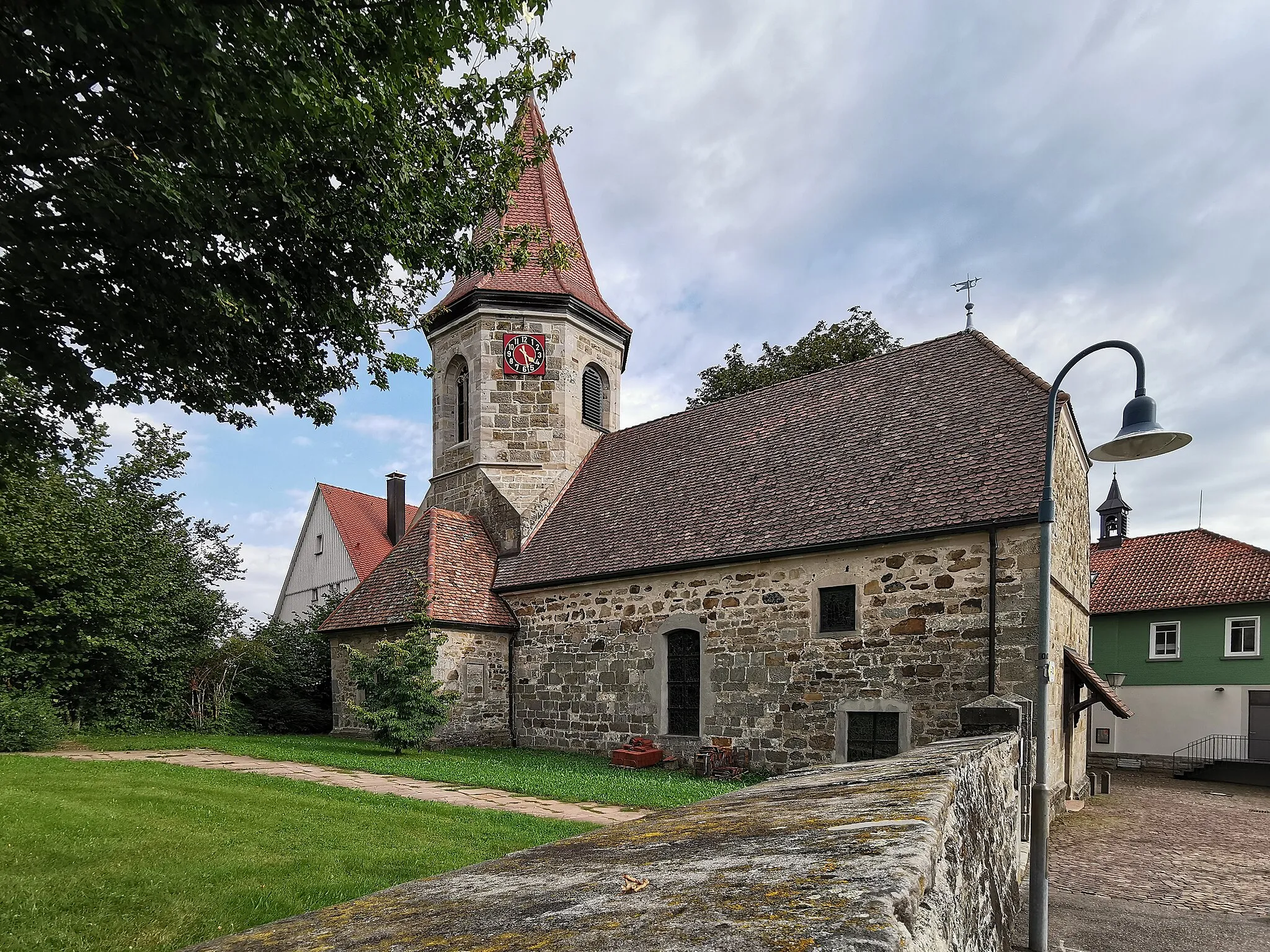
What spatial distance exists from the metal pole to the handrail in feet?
65.2

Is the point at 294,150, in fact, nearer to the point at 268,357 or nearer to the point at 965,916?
the point at 268,357

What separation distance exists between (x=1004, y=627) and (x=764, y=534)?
4.12m

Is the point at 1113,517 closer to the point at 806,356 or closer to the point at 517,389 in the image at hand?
the point at 806,356

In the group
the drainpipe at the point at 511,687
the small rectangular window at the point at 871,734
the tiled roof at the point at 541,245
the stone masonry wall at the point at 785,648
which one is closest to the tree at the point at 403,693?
the drainpipe at the point at 511,687

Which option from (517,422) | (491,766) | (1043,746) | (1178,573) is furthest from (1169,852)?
(1178,573)

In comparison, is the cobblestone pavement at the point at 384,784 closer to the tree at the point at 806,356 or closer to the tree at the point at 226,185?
the tree at the point at 226,185

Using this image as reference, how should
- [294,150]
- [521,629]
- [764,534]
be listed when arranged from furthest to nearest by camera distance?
[521,629], [764,534], [294,150]

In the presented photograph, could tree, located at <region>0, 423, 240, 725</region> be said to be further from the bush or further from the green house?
the green house

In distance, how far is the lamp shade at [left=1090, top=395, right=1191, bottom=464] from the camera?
6086 millimetres

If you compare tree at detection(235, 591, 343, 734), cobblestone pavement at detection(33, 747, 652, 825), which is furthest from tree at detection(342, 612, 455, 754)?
tree at detection(235, 591, 343, 734)

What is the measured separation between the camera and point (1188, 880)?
8.17 m

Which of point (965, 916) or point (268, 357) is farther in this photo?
point (268, 357)

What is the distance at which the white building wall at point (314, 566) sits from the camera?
27266mm

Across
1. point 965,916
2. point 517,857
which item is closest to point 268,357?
point 517,857
